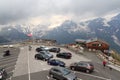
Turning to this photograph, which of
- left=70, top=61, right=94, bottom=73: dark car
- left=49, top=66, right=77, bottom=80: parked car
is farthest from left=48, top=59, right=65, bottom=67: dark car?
left=49, top=66, right=77, bottom=80: parked car

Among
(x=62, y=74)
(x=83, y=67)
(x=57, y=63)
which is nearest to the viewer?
(x=62, y=74)

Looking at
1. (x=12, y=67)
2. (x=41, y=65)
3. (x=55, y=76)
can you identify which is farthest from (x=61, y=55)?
(x=55, y=76)

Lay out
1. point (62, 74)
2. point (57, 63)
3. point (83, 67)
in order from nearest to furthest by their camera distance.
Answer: point (62, 74) → point (83, 67) → point (57, 63)

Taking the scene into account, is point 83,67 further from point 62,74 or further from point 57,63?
point 62,74

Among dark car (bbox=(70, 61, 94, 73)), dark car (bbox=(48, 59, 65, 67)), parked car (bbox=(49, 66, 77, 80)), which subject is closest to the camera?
parked car (bbox=(49, 66, 77, 80))

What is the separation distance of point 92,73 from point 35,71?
10335mm

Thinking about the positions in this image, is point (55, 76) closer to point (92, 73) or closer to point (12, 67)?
point (92, 73)

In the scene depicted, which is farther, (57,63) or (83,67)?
(57,63)

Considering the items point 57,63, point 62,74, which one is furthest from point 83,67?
point 62,74

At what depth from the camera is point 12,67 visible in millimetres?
47875

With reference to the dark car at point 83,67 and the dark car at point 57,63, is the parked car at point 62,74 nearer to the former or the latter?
the dark car at point 83,67

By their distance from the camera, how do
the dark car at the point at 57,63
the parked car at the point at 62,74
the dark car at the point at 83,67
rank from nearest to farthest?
the parked car at the point at 62,74 < the dark car at the point at 83,67 < the dark car at the point at 57,63

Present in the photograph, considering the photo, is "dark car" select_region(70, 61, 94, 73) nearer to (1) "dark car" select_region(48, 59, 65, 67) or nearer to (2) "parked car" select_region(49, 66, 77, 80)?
(1) "dark car" select_region(48, 59, 65, 67)

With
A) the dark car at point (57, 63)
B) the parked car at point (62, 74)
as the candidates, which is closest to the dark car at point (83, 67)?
the dark car at point (57, 63)
